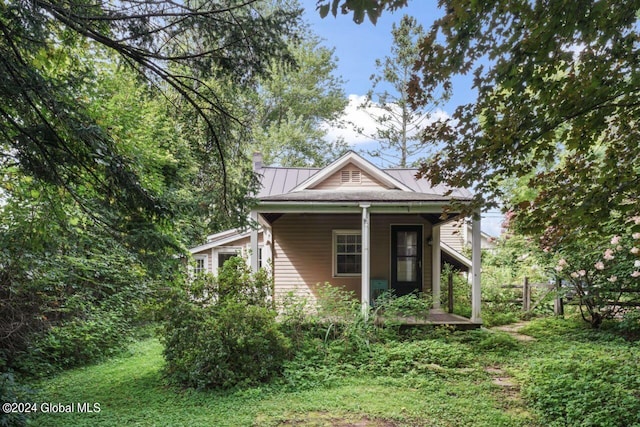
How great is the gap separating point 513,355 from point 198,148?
249 inches

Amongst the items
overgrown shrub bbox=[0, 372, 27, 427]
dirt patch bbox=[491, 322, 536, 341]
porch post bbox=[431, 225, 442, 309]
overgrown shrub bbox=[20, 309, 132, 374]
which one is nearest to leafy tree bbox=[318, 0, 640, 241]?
overgrown shrub bbox=[0, 372, 27, 427]

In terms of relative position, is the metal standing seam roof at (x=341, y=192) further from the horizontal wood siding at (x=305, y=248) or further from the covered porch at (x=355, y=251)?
the horizontal wood siding at (x=305, y=248)

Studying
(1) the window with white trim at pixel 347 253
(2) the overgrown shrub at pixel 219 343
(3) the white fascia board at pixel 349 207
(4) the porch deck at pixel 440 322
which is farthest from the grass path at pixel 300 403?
(1) the window with white trim at pixel 347 253

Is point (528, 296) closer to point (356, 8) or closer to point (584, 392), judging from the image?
point (584, 392)

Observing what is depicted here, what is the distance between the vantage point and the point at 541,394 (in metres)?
5.01

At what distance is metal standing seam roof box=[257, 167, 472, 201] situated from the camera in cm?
854

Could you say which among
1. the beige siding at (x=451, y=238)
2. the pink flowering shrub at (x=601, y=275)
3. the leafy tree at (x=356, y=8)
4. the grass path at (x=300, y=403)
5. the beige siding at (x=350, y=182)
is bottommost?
→ the grass path at (x=300, y=403)

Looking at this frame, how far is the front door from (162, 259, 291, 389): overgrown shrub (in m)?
4.83

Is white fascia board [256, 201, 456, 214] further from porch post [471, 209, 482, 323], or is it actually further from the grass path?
the grass path

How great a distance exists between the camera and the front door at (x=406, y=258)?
34.4 ft

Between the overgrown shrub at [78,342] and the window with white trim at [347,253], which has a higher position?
the window with white trim at [347,253]

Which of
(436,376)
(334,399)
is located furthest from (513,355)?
(334,399)

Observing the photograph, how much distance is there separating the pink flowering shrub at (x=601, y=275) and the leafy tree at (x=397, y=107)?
1141cm

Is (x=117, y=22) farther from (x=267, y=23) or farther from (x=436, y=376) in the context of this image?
(x=436, y=376)
